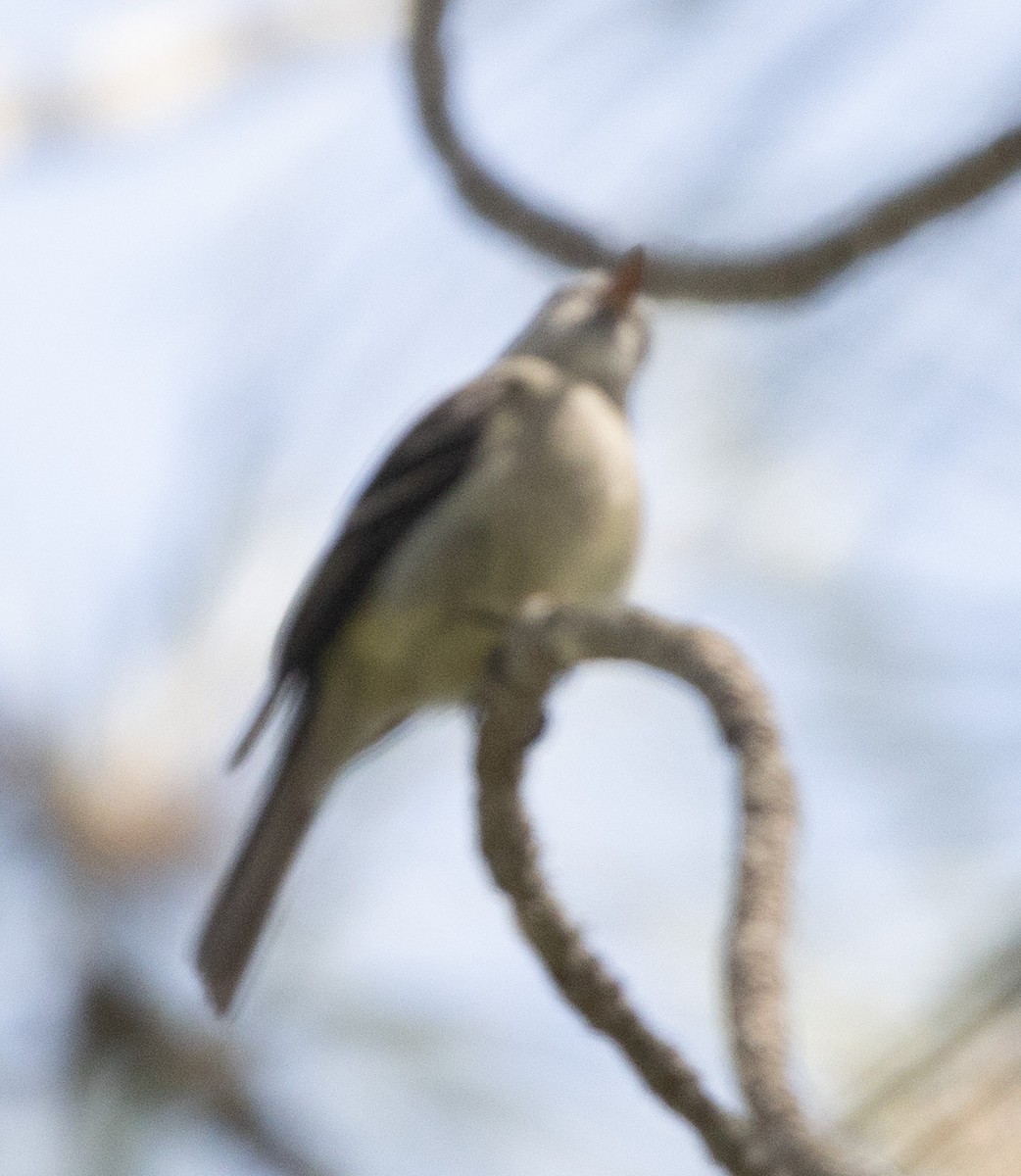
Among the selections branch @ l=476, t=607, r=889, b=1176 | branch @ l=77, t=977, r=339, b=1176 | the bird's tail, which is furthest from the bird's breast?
branch @ l=77, t=977, r=339, b=1176

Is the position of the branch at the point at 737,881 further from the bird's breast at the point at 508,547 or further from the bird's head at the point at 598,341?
the bird's head at the point at 598,341

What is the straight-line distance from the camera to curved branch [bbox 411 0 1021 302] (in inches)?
82.8

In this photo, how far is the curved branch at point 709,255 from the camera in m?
2.10

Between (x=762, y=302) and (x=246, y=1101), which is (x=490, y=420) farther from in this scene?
(x=246, y=1101)

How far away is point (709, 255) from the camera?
7.97 ft

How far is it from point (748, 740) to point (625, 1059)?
0.92 feet

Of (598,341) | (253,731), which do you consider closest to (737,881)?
(253,731)

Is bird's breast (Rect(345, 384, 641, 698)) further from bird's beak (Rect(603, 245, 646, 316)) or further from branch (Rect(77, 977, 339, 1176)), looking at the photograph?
branch (Rect(77, 977, 339, 1176))

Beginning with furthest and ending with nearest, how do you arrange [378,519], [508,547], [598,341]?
[598,341] → [378,519] → [508,547]

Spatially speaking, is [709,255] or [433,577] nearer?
[709,255]

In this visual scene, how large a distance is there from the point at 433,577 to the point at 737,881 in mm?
1401

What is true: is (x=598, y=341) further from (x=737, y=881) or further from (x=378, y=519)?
(x=737, y=881)

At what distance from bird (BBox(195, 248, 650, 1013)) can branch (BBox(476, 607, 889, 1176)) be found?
0.34 meters

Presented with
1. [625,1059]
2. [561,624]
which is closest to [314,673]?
[561,624]
